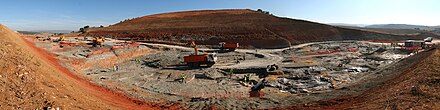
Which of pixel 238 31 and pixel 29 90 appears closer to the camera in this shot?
pixel 29 90

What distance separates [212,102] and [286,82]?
8.51m

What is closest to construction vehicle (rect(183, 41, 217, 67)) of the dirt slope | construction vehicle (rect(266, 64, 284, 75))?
construction vehicle (rect(266, 64, 284, 75))

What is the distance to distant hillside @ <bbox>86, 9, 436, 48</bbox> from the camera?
5797cm

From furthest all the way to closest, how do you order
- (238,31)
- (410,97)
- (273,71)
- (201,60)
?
(238,31), (201,60), (273,71), (410,97)

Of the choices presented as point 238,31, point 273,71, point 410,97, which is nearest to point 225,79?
point 273,71

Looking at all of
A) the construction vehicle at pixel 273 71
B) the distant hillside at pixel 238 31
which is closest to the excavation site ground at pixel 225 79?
the construction vehicle at pixel 273 71

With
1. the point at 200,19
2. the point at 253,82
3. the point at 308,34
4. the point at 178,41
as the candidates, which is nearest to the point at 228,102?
the point at 253,82

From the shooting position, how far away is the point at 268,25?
67000 millimetres

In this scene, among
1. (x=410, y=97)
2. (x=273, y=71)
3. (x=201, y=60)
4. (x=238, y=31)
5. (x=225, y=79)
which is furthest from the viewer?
(x=238, y=31)

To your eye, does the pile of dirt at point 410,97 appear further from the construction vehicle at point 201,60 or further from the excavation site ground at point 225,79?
the construction vehicle at point 201,60

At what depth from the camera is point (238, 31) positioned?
6228 centimetres

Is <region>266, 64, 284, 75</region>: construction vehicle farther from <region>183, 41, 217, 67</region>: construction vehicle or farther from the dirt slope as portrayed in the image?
the dirt slope

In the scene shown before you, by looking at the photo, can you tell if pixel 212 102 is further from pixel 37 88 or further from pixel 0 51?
pixel 0 51

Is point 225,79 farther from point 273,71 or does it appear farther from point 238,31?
point 238,31
